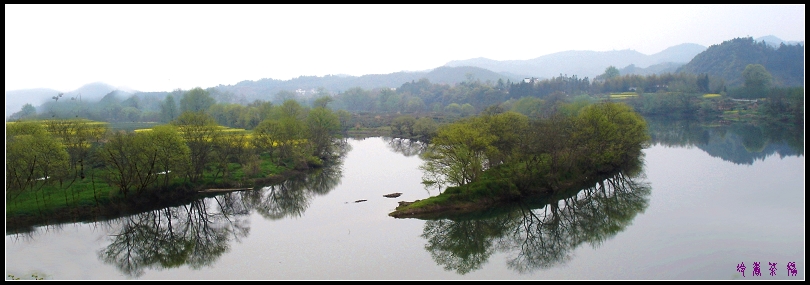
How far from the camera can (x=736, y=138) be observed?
55.3 metres

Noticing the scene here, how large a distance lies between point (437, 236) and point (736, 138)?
45448 millimetres

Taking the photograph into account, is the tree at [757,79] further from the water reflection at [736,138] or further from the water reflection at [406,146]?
the water reflection at [406,146]

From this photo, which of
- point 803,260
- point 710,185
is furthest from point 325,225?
point 710,185

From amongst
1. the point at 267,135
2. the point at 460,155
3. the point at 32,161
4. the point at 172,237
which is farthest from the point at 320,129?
the point at 172,237

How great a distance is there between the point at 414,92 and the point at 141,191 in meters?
126

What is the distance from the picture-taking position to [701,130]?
64.5 m

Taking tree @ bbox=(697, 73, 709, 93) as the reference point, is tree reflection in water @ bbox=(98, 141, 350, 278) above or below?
below

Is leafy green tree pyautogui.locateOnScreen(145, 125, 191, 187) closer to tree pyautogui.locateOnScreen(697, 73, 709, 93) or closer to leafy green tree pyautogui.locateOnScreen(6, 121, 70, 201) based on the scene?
leafy green tree pyautogui.locateOnScreen(6, 121, 70, 201)

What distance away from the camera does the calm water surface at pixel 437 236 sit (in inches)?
749

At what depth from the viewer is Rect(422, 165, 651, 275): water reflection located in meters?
19.9

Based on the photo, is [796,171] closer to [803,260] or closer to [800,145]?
[800,145]

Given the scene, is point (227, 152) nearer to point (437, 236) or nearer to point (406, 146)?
point (437, 236)

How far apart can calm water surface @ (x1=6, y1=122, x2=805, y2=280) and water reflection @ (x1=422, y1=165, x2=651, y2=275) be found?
0.07 metres

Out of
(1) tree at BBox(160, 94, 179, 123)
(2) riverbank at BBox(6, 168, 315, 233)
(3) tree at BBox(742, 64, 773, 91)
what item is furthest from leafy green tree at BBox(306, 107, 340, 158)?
(3) tree at BBox(742, 64, 773, 91)
